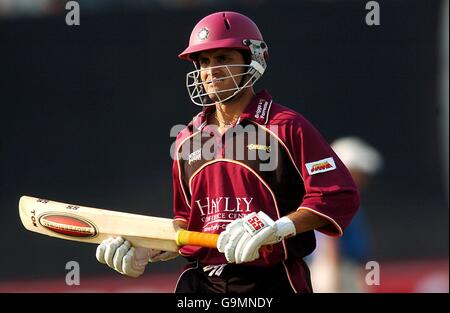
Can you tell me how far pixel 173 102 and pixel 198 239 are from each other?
10.1 ft

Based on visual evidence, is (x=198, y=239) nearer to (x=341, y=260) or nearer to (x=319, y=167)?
(x=319, y=167)

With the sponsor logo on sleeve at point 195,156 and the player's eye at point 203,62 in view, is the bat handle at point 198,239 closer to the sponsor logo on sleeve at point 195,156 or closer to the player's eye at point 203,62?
the sponsor logo on sleeve at point 195,156

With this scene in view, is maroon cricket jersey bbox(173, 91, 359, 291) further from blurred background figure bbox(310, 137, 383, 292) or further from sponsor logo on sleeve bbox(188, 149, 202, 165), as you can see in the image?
blurred background figure bbox(310, 137, 383, 292)

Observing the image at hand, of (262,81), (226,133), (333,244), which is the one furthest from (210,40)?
(262,81)

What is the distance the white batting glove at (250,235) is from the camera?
2877 mm

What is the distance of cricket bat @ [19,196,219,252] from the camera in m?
3.13

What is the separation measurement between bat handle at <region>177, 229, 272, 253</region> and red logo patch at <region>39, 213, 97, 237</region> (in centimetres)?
35

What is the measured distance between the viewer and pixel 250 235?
113 inches

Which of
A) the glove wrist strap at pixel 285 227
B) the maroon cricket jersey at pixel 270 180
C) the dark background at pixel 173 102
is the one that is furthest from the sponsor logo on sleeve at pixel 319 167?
the dark background at pixel 173 102

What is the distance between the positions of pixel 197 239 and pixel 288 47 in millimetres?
3172

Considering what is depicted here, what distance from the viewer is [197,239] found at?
3053mm

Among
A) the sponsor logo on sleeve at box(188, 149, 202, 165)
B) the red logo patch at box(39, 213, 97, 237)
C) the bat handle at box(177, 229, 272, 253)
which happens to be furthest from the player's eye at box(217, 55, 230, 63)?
the red logo patch at box(39, 213, 97, 237)

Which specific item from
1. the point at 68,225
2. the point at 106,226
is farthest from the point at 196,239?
the point at 68,225

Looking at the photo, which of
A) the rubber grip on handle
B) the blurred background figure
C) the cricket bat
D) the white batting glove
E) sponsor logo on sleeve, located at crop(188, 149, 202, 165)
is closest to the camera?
the white batting glove
